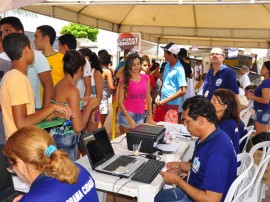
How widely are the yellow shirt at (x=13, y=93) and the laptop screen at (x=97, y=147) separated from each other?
A: 380 millimetres

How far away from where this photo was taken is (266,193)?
3.31 metres

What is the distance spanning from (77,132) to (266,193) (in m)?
2.28

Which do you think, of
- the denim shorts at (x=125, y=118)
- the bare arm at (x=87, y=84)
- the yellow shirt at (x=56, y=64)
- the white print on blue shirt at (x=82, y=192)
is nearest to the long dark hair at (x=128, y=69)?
the denim shorts at (x=125, y=118)

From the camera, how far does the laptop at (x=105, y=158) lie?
5.72 ft

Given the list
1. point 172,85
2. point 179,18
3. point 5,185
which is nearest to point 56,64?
point 172,85

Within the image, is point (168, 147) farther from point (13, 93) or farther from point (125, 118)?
point (13, 93)

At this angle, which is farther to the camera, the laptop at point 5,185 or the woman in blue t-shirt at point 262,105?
the woman in blue t-shirt at point 262,105

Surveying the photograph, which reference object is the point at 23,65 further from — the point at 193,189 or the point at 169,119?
the point at 169,119

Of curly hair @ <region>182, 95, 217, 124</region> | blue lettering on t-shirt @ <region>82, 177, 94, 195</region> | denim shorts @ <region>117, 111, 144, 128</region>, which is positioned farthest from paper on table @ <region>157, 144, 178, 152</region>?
blue lettering on t-shirt @ <region>82, 177, 94, 195</region>

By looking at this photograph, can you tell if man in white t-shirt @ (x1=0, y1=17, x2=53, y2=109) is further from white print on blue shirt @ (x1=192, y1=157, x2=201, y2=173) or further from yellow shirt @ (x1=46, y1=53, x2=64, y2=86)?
white print on blue shirt @ (x1=192, y1=157, x2=201, y2=173)

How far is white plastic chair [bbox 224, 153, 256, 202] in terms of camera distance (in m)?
1.58

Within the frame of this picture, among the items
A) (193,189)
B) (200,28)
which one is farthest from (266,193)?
(200,28)

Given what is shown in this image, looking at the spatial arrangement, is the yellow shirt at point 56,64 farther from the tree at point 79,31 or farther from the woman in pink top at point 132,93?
the tree at point 79,31

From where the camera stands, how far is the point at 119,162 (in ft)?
6.24
